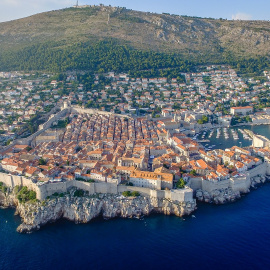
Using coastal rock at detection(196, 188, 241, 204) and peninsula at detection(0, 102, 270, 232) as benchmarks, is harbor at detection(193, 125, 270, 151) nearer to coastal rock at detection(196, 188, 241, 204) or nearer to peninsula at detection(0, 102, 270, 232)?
peninsula at detection(0, 102, 270, 232)

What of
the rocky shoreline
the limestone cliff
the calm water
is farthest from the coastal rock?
the calm water

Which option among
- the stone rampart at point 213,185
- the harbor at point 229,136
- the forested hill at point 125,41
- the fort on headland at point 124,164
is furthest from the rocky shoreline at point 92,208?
the forested hill at point 125,41

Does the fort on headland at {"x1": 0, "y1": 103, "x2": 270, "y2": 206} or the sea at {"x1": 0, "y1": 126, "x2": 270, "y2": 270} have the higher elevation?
the fort on headland at {"x1": 0, "y1": 103, "x2": 270, "y2": 206}

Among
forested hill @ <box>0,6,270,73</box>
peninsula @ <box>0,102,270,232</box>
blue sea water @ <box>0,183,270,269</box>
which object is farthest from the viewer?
forested hill @ <box>0,6,270,73</box>

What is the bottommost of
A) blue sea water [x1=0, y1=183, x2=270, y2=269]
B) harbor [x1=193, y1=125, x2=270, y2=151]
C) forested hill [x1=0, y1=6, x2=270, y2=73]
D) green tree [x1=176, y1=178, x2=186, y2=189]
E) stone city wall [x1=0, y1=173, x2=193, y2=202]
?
blue sea water [x1=0, y1=183, x2=270, y2=269]

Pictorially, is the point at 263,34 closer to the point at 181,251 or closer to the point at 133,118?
the point at 133,118

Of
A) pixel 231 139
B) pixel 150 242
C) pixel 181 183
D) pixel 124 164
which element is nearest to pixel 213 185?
pixel 181 183

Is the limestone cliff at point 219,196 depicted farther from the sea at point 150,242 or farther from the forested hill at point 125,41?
the forested hill at point 125,41
